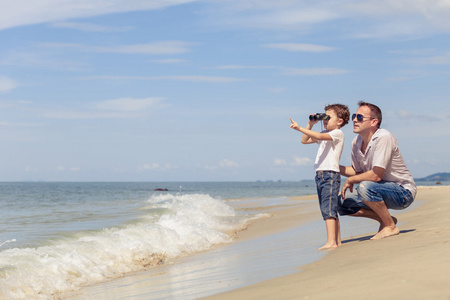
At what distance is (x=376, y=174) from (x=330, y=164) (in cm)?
54

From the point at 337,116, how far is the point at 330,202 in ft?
3.46

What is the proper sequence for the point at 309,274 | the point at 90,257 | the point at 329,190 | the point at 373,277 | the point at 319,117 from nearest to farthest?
the point at 373,277 < the point at 309,274 < the point at 329,190 < the point at 319,117 < the point at 90,257


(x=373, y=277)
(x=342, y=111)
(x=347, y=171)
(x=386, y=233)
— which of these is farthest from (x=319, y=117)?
(x=373, y=277)

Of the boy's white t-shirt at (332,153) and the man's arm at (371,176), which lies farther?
the boy's white t-shirt at (332,153)

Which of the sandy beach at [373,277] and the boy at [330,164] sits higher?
the boy at [330,164]

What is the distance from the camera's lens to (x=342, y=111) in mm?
6211

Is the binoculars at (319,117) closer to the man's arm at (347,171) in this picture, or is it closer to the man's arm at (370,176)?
the man's arm at (347,171)

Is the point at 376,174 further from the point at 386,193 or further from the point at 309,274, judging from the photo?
the point at 309,274

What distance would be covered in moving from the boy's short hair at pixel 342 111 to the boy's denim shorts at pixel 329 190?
2.29ft

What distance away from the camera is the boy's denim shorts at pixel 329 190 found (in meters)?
5.99

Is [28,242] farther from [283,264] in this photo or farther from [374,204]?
[374,204]

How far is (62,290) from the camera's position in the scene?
240 inches

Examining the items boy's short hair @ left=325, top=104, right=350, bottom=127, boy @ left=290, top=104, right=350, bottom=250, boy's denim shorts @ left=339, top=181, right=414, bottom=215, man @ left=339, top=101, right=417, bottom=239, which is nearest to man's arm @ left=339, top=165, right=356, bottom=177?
man @ left=339, top=101, right=417, bottom=239

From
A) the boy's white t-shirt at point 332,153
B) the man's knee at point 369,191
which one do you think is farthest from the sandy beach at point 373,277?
the boy's white t-shirt at point 332,153
